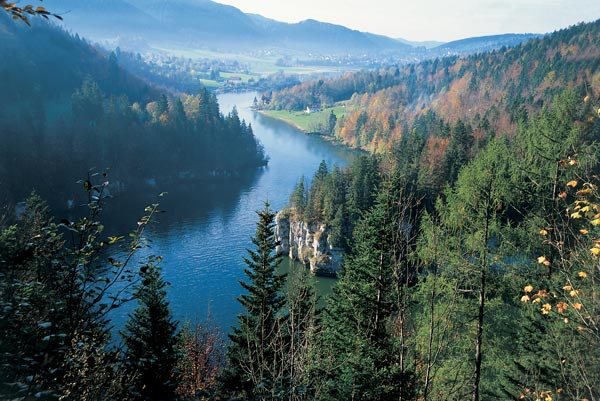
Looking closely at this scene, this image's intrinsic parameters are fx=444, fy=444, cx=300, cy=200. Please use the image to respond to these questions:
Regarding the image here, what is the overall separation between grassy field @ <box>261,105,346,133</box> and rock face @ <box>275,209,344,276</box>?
58058mm

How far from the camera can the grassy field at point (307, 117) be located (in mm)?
95312

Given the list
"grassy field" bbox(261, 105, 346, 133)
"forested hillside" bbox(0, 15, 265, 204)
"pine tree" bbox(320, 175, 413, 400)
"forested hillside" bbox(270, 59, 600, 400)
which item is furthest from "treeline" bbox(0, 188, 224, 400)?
"grassy field" bbox(261, 105, 346, 133)

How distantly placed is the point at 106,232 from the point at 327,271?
20976 millimetres

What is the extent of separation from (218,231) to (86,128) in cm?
3102

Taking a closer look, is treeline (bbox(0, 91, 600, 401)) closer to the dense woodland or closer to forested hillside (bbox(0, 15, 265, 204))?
Result: the dense woodland

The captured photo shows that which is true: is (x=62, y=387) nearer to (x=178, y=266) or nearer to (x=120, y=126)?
(x=178, y=266)

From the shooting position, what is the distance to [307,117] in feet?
367

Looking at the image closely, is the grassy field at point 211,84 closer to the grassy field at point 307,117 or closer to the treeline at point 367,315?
the grassy field at point 307,117

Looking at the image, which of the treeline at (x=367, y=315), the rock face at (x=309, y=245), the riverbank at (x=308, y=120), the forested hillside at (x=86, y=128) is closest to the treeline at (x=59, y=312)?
the treeline at (x=367, y=315)

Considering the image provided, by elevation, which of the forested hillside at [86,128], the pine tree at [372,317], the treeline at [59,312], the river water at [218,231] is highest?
the treeline at [59,312]

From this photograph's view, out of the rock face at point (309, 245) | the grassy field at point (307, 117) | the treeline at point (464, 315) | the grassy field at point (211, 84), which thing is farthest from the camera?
the grassy field at point (211, 84)

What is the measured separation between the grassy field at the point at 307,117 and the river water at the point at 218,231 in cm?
1721

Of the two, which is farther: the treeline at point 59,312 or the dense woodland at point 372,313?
the dense woodland at point 372,313

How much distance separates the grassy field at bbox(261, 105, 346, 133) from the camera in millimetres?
95312
